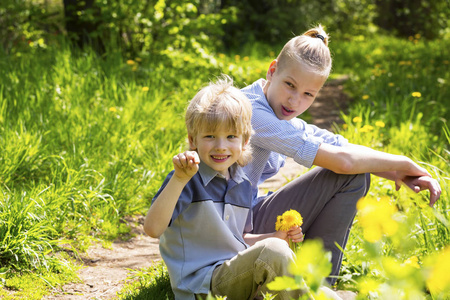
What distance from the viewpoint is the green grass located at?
2.26 m

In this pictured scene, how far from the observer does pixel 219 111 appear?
1.80m

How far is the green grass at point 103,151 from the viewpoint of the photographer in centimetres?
226

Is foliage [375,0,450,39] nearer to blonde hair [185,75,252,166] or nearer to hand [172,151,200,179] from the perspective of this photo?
blonde hair [185,75,252,166]

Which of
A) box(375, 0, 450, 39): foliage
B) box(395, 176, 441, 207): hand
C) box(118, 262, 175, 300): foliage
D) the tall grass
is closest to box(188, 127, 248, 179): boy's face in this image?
box(118, 262, 175, 300): foliage

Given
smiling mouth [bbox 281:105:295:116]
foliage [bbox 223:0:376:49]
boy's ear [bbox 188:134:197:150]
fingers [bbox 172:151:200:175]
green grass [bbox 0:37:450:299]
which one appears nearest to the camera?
fingers [bbox 172:151:200:175]

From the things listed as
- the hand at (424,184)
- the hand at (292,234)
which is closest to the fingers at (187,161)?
the hand at (292,234)

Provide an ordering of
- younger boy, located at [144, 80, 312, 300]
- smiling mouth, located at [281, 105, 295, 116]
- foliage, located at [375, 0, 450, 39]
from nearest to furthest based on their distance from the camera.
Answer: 1. younger boy, located at [144, 80, 312, 300]
2. smiling mouth, located at [281, 105, 295, 116]
3. foliage, located at [375, 0, 450, 39]

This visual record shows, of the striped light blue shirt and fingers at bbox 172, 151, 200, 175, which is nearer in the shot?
fingers at bbox 172, 151, 200, 175

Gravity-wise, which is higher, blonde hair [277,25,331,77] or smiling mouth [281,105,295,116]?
blonde hair [277,25,331,77]

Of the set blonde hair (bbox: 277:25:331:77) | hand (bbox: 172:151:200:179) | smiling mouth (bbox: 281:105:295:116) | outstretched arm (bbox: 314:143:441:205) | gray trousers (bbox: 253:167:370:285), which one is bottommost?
gray trousers (bbox: 253:167:370:285)

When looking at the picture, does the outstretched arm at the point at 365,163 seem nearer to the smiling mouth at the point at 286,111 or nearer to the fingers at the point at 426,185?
the fingers at the point at 426,185

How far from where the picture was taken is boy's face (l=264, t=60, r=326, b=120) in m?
2.07

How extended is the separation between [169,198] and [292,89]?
736mm

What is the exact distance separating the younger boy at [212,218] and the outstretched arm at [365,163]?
0.32 m
